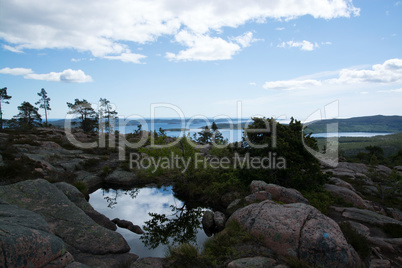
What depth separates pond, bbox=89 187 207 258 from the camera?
1398 centimetres

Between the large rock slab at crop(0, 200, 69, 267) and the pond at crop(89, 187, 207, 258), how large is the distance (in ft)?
17.6

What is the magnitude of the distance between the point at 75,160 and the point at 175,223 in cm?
2027

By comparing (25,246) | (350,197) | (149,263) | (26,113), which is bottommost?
(149,263)

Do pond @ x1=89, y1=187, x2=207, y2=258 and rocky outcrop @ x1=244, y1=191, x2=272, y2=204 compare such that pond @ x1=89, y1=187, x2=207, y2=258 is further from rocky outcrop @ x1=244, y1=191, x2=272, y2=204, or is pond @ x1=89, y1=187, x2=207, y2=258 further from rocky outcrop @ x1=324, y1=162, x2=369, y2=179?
rocky outcrop @ x1=324, y1=162, x2=369, y2=179

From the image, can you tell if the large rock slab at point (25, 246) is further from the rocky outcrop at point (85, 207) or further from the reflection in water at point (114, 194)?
the reflection in water at point (114, 194)

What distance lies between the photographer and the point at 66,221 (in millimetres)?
11828

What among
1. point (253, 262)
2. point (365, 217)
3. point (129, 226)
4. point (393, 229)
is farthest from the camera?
point (129, 226)

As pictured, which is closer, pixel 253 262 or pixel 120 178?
pixel 253 262

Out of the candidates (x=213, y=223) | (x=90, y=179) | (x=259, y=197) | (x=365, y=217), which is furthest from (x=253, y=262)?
(x=90, y=179)

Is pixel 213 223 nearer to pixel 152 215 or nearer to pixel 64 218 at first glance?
pixel 152 215

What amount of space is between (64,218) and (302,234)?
40.0ft

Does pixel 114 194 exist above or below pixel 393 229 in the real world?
below

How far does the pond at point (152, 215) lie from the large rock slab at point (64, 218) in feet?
6.42

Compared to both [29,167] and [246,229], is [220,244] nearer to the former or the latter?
[246,229]
